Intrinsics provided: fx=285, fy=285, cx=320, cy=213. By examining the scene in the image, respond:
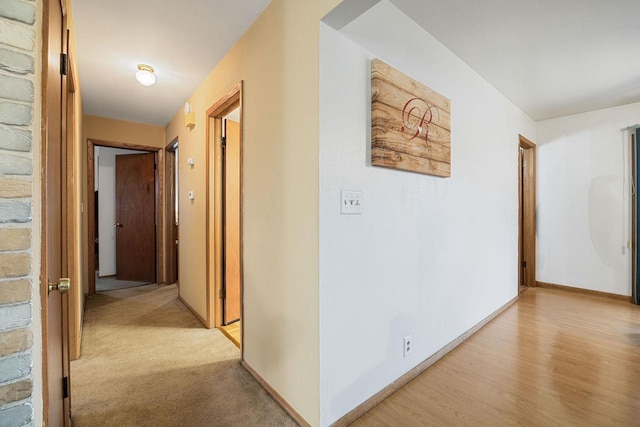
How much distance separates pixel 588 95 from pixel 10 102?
15.4 ft

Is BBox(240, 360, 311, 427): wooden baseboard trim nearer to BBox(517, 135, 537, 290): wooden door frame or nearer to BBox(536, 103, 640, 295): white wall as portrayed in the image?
BBox(517, 135, 537, 290): wooden door frame

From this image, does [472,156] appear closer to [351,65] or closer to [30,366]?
[351,65]

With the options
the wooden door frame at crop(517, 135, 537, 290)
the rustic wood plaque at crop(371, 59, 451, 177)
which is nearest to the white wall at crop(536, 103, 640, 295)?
the wooden door frame at crop(517, 135, 537, 290)

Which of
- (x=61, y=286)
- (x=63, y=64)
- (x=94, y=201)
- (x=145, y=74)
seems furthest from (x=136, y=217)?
(x=61, y=286)

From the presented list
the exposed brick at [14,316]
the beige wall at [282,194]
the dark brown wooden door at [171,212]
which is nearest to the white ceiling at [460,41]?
the beige wall at [282,194]

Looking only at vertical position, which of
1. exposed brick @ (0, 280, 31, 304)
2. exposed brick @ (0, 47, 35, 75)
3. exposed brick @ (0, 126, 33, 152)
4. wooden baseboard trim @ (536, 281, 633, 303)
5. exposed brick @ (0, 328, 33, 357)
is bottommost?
wooden baseboard trim @ (536, 281, 633, 303)

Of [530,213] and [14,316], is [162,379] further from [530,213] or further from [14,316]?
[530,213]

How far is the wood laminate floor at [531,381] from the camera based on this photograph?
1569 mm

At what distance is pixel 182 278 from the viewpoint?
3488 millimetres

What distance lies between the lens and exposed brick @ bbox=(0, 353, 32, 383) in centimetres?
69

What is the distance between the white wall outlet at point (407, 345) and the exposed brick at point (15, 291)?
5.97 feet

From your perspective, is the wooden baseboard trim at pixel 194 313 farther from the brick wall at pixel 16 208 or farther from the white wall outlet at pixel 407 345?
the brick wall at pixel 16 208

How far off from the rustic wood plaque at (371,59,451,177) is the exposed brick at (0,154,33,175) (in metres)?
1.38

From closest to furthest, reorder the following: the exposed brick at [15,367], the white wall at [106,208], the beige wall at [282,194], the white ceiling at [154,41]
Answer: the exposed brick at [15,367] < the beige wall at [282,194] < the white ceiling at [154,41] < the white wall at [106,208]
